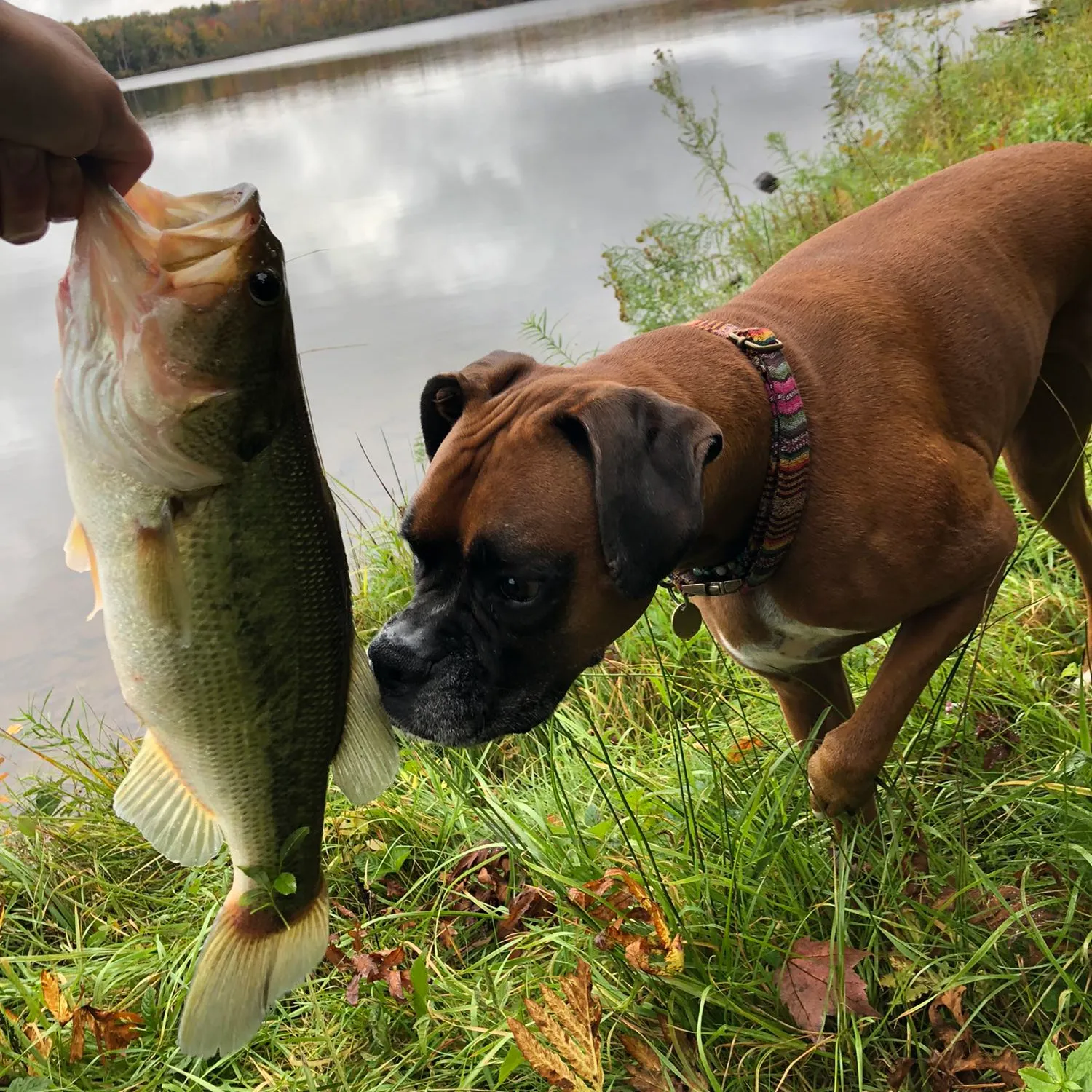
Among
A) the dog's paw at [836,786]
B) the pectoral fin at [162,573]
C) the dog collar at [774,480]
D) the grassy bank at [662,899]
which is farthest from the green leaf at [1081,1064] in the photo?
the pectoral fin at [162,573]

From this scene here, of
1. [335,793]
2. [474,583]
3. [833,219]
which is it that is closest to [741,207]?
[833,219]

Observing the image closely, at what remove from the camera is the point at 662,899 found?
2332mm

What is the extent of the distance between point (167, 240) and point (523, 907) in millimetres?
1967

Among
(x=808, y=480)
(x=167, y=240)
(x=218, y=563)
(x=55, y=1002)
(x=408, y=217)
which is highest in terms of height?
(x=167, y=240)

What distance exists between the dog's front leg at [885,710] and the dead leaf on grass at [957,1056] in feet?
1.51

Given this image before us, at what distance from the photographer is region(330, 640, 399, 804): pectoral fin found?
1.95 metres

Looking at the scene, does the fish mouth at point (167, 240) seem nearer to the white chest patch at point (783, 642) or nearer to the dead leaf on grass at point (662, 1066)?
the white chest patch at point (783, 642)

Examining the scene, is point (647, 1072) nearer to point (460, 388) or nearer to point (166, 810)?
point (166, 810)

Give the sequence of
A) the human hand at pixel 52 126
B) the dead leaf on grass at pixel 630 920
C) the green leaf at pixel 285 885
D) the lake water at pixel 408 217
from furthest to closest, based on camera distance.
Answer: the lake water at pixel 408 217, the dead leaf on grass at pixel 630 920, the green leaf at pixel 285 885, the human hand at pixel 52 126

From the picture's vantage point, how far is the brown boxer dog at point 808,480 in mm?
2070

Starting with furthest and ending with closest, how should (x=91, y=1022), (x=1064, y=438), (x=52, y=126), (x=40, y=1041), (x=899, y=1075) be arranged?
(x=1064, y=438), (x=91, y=1022), (x=40, y=1041), (x=899, y=1075), (x=52, y=126)

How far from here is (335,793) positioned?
12.0ft

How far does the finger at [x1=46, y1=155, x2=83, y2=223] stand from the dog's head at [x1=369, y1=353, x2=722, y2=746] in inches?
34.6

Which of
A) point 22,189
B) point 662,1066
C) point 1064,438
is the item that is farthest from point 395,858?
point 1064,438
